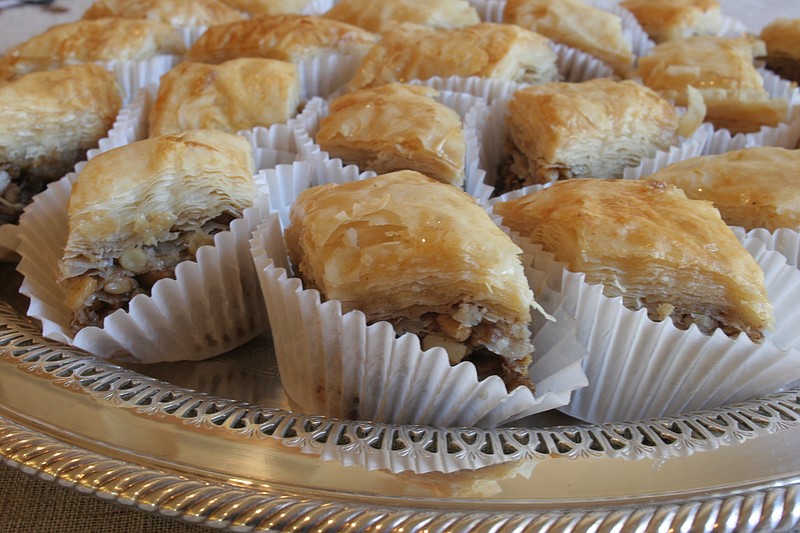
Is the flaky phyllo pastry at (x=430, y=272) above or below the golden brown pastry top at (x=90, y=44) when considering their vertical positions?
above

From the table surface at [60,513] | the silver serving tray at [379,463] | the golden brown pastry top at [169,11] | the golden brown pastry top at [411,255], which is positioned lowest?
the table surface at [60,513]

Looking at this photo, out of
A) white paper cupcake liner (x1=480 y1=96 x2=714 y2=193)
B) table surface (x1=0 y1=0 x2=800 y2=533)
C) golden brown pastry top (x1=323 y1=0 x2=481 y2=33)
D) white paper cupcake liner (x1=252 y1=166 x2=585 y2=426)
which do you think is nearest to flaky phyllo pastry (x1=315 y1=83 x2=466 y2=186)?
white paper cupcake liner (x1=480 y1=96 x2=714 y2=193)

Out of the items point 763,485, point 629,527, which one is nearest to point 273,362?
point 629,527

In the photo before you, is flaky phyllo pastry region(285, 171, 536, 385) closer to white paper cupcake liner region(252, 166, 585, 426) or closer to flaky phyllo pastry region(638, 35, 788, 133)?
white paper cupcake liner region(252, 166, 585, 426)

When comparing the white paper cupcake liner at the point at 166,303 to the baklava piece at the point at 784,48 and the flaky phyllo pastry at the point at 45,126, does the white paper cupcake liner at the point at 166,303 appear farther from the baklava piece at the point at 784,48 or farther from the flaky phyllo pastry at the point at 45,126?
the baklava piece at the point at 784,48

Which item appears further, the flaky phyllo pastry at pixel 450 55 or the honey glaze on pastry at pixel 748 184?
the flaky phyllo pastry at pixel 450 55

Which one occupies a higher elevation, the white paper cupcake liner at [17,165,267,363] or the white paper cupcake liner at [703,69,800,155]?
the white paper cupcake liner at [703,69,800,155]

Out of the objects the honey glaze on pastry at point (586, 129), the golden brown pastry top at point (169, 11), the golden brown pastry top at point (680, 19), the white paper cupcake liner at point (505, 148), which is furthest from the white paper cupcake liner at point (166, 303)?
the golden brown pastry top at point (680, 19)
